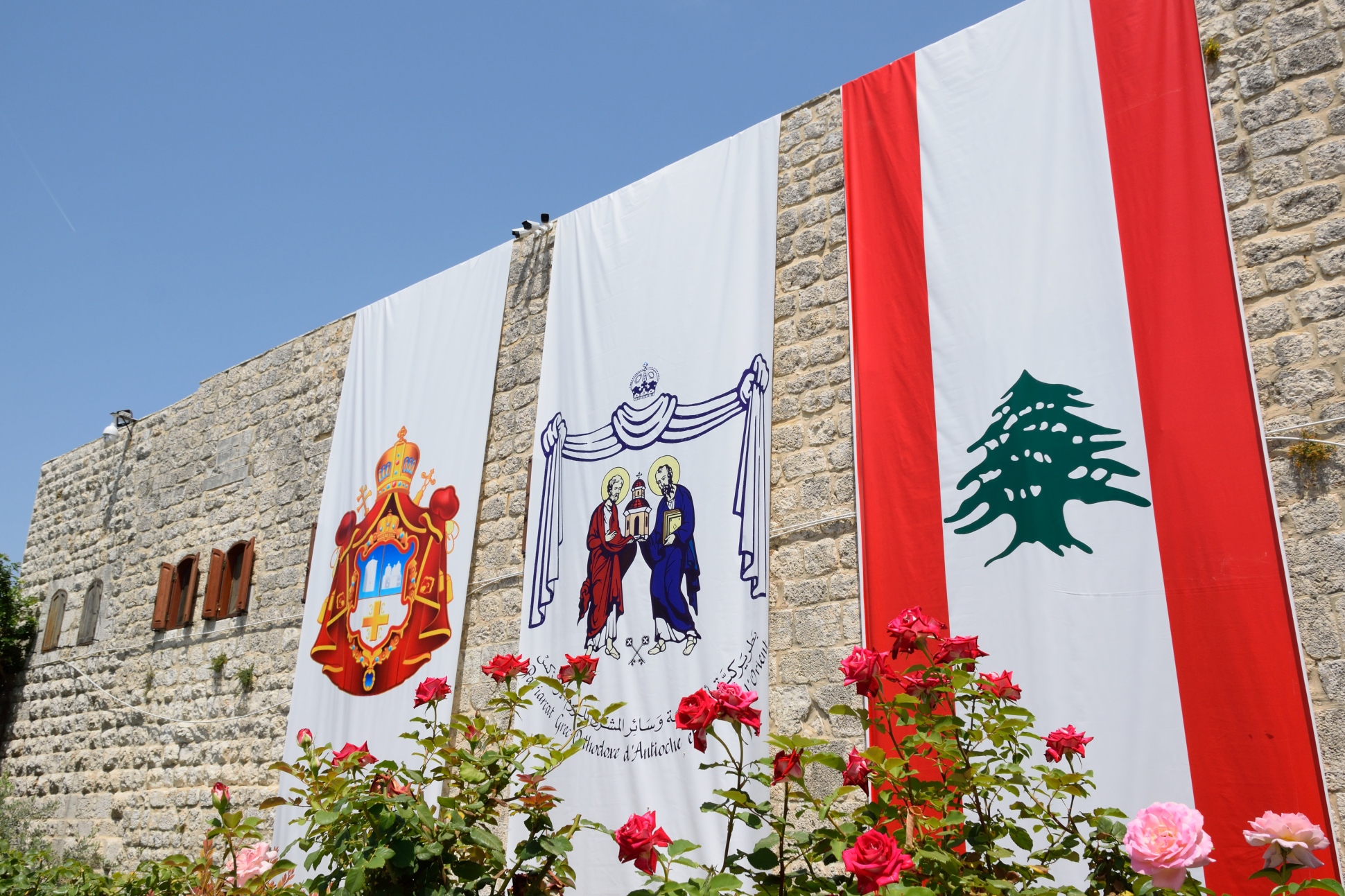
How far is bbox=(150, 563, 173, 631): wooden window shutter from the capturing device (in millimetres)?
7281

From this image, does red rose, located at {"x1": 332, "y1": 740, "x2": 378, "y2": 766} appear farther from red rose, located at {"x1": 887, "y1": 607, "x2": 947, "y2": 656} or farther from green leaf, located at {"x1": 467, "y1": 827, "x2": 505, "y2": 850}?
red rose, located at {"x1": 887, "y1": 607, "x2": 947, "y2": 656}

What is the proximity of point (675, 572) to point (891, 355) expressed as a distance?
1303mm

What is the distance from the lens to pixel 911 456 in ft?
12.4

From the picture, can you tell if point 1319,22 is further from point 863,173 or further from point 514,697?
point 514,697

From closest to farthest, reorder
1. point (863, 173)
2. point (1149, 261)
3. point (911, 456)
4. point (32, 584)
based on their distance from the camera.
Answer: point (1149, 261)
point (911, 456)
point (863, 173)
point (32, 584)

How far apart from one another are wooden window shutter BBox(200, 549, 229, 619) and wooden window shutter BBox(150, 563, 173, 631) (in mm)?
471

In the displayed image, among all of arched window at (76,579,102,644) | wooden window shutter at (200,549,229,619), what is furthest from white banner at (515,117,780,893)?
arched window at (76,579,102,644)

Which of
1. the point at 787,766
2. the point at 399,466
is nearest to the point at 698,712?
the point at 787,766

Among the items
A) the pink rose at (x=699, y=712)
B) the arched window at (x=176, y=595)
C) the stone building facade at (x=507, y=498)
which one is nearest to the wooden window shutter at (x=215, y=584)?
the stone building facade at (x=507, y=498)

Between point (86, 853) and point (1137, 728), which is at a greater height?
point (1137, 728)

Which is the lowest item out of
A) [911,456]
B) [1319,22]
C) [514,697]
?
[514,697]

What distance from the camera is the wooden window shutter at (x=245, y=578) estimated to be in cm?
667

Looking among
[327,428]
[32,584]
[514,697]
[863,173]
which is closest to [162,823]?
[327,428]

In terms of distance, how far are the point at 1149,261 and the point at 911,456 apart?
108 cm
